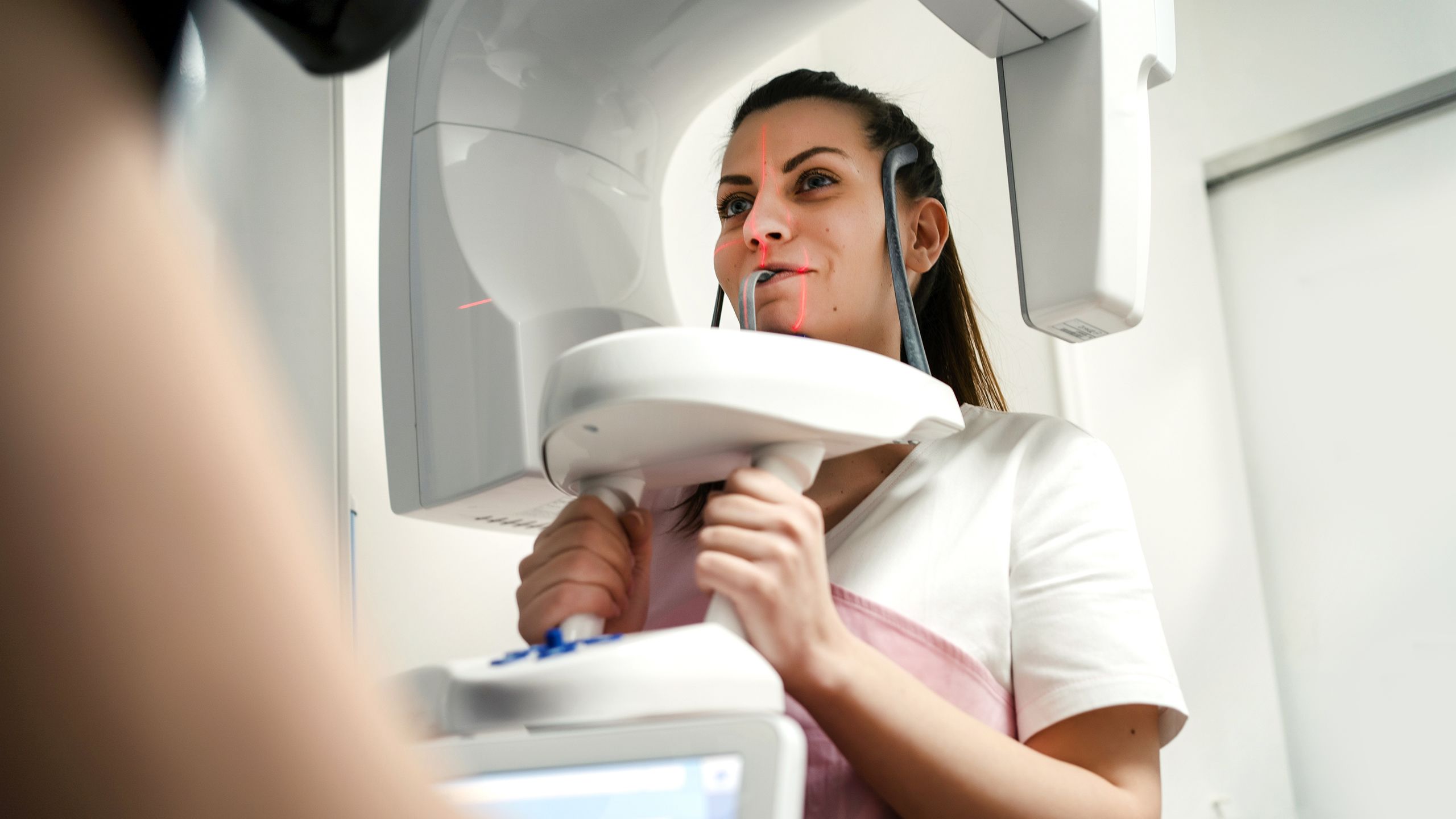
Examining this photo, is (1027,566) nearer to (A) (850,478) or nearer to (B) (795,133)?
(A) (850,478)

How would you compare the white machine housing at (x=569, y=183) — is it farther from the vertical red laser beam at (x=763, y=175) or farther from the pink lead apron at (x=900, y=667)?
the pink lead apron at (x=900, y=667)

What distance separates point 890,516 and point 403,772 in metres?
0.54

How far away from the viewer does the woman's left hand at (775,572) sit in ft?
1.62

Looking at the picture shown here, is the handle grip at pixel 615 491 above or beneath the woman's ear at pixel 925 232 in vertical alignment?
beneath

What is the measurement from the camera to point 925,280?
0.91 metres

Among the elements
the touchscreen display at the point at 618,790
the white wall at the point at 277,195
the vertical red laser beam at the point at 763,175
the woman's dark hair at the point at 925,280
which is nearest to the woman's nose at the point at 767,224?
the vertical red laser beam at the point at 763,175

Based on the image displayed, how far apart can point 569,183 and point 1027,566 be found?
42 cm

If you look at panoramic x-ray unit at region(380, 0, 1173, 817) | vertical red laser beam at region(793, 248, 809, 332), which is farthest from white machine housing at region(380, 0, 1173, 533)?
vertical red laser beam at region(793, 248, 809, 332)

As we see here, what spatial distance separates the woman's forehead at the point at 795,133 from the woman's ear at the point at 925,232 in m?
0.08

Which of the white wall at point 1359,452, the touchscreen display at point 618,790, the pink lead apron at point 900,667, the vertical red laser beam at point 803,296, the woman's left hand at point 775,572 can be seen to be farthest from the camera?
the white wall at point 1359,452

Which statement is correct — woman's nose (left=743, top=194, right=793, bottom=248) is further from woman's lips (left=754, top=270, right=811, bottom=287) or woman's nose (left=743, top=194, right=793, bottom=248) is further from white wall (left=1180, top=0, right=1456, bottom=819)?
white wall (left=1180, top=0, right=1456, bottom=819)

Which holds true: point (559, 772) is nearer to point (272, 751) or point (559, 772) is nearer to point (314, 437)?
point (272, 751)

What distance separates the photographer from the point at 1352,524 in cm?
123

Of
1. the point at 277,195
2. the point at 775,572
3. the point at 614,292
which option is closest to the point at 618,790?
the point at 775,572
